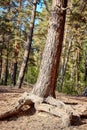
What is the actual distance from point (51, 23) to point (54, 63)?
3.60 ft

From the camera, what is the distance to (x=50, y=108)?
6.65 m

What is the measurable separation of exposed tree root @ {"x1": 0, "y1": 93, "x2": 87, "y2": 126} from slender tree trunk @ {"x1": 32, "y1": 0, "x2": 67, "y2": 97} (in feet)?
A: 0.92

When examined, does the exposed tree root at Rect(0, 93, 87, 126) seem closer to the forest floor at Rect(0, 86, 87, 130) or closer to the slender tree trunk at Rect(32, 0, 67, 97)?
the forest floor at Rect(0, 86, 87, 130)

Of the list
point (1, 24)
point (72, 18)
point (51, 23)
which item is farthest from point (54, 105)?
point (1, 24)

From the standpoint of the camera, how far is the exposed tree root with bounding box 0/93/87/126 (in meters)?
6.27

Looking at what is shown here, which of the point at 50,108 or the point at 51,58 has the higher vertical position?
the point at 51,58

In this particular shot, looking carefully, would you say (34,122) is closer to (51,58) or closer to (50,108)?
(50,108)

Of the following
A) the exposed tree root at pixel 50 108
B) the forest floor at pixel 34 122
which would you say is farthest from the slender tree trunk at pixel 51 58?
the forest floor at pixel 34 122

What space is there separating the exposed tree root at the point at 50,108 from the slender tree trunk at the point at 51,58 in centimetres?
28

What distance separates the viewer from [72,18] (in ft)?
37.4

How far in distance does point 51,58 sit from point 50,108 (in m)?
1.40

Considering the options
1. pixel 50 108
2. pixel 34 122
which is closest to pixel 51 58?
pixel 50 108

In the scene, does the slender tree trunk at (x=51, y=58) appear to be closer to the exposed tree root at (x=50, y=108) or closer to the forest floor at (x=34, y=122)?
the exposed tree root at (x=50, y=108)

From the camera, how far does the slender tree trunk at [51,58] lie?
7.26 meters
